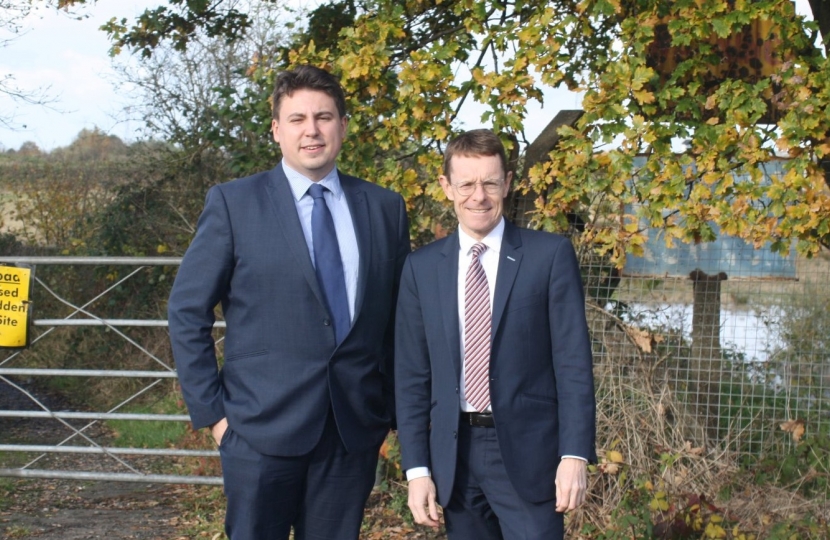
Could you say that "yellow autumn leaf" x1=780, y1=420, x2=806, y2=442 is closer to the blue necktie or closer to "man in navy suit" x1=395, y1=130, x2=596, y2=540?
"man in navy suit" x1=395, y1=130, x2=596, y2=540

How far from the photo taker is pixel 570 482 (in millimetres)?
2764

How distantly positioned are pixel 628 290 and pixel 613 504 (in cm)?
130

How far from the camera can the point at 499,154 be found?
113 inches

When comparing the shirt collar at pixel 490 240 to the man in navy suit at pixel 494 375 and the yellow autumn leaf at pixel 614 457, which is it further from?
the yellow autumn leaf at pixel 614 457

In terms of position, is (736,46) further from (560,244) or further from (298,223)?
(298,223)

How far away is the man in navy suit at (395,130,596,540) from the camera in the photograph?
9.24 feet

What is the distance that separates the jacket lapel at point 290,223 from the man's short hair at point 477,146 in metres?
0.52

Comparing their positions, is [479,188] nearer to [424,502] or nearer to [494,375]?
[494,375]

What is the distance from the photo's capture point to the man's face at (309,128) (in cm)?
298

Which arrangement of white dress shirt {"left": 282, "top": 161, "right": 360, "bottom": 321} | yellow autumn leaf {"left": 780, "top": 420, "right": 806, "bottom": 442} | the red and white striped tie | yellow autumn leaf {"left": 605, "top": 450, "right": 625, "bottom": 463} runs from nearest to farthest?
the red and white striped tie → white dress shirt {"left": 282, "top": 161, "right": 360, "bottom": 321} → yellow autumn leaf {"left": 605, "top": 450, "right": 625, "bottom": 463} → yellow autumn leaf {"left": 780, "top": 420, "right": 806, "bottom": 442}

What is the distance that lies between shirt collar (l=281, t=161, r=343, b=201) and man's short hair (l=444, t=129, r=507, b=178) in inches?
17.3

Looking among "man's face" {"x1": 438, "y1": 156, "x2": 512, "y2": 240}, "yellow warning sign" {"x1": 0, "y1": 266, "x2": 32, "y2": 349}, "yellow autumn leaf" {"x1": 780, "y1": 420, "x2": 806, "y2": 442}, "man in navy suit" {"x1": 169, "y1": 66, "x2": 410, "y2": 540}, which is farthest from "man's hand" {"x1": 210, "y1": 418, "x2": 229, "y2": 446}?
"yellow autumn leaf" {"x1": 780, "y1": 420, "x2": 806, "y2": 442}

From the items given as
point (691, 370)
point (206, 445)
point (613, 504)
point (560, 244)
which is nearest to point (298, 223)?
point (560, 244)

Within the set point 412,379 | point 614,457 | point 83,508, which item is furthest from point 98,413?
point 412,379
